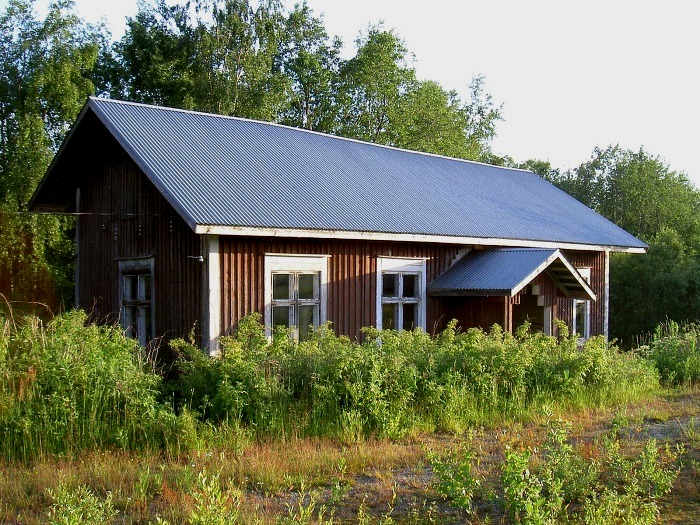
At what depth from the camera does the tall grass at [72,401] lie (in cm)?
757

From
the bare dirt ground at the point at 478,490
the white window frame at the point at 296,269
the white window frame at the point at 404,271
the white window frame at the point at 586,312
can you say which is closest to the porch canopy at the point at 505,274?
the white window frame at the point at 404,271

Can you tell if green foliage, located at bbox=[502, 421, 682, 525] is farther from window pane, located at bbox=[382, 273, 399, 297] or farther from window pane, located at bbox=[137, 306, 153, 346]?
window pane, located at bbox=[137, 306, 153, 346]

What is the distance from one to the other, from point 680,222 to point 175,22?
28.1 metres

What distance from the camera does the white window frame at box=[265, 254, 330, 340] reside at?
12.2 metres

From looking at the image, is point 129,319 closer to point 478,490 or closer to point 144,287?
point 144,287

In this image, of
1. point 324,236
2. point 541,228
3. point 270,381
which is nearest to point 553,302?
point 541,228

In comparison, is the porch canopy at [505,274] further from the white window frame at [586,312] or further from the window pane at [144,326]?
the window pane at [144,326]

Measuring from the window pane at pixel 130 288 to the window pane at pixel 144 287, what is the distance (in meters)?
0.24

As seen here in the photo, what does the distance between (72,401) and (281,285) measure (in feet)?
17.0

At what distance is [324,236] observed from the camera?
12.4m

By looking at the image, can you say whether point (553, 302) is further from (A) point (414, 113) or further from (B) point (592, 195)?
(B) point (592, 195)

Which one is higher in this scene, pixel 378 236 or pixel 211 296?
pixel 378 236

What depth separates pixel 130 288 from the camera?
543 inches

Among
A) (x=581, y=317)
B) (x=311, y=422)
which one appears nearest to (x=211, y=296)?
(x=311, y=422)
